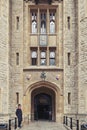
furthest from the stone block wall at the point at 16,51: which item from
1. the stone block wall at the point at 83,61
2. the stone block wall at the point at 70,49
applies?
the stone block wall at the point at 83,61

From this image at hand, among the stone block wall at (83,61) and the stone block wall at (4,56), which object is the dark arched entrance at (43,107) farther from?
the stone block wall at (4,56)

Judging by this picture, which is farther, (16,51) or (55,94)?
(55,94)

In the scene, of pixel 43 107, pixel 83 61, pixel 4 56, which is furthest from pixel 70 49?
pixel 43 107

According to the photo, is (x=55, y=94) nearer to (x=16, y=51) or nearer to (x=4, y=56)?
(x=16, y=51)

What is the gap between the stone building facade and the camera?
23781mm

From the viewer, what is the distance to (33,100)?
26031 millimetres

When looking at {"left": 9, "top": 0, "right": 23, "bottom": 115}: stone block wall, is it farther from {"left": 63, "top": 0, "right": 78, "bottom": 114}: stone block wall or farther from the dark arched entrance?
the dark arched entrance

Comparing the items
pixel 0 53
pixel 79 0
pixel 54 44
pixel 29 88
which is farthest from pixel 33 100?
pixel 79 0

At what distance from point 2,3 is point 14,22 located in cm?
262

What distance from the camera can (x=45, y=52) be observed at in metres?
24.9

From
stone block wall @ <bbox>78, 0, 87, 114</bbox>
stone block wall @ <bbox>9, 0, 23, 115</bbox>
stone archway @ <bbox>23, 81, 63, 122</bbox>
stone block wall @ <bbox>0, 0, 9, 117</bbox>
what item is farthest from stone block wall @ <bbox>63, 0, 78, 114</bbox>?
stone block wall @ <bbox>0, 0, 9, 117</bbox>

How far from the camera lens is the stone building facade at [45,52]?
78.0 ft

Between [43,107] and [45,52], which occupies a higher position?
[45,52]

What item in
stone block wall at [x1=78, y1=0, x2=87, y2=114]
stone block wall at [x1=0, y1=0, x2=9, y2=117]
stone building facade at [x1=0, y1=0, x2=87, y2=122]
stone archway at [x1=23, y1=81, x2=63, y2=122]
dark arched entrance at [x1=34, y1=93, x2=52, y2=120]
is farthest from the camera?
dark arched entrance at [x1=34, y1=93, x2=52, y2=120]
